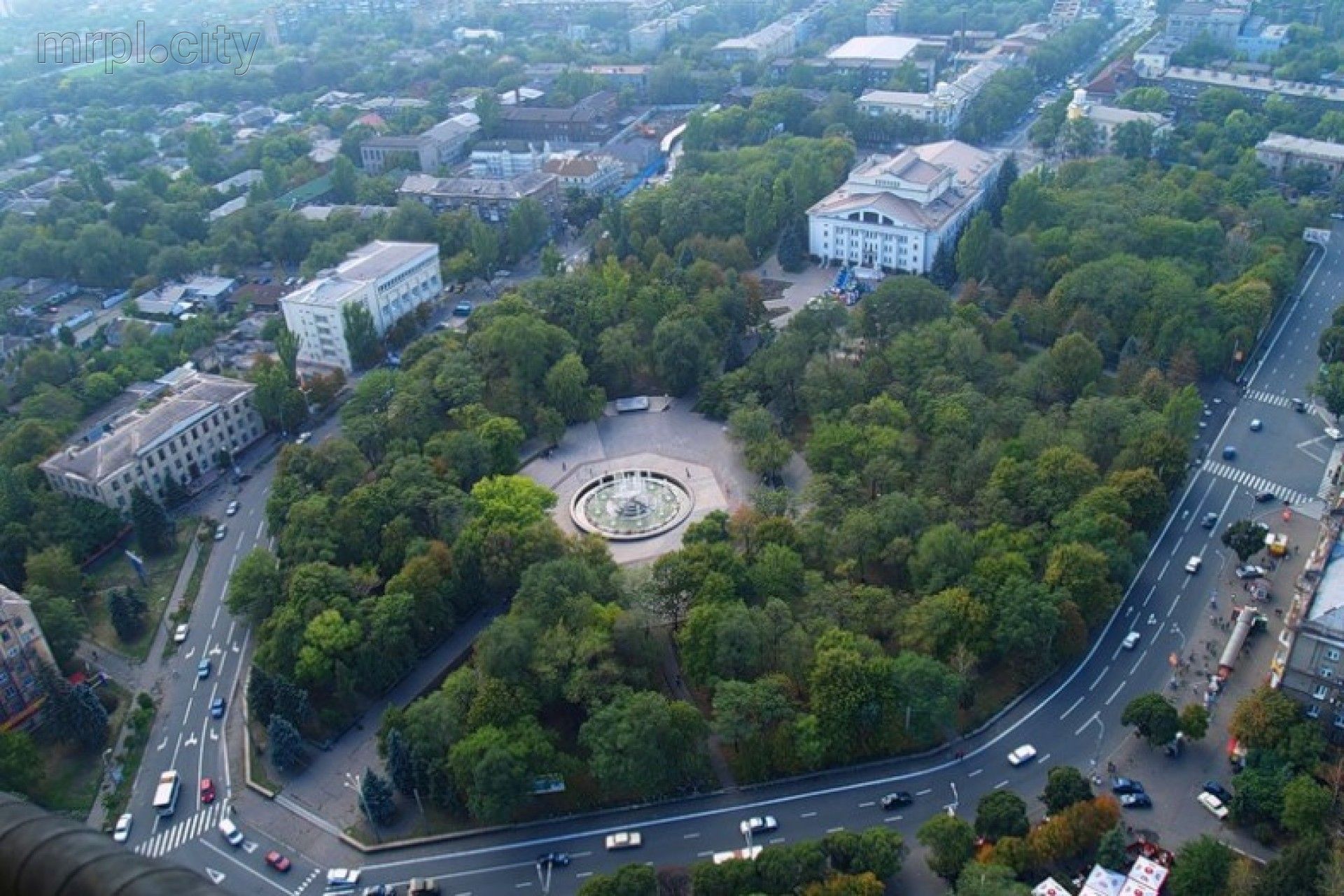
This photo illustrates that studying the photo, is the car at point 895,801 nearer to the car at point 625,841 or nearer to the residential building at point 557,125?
the car at point 625,841

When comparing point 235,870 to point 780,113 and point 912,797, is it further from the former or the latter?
point 780,113

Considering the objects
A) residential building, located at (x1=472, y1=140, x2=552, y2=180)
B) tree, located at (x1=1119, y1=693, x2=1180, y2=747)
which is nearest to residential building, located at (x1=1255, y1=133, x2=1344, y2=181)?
residential building, located at (x1=472, y1=140, x2=552, y2=180)

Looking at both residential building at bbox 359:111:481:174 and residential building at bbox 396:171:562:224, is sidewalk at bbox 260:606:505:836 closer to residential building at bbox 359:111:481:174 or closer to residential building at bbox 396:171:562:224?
residential building at bbox 396:171:562:224

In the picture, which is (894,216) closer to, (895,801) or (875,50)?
(895,801)

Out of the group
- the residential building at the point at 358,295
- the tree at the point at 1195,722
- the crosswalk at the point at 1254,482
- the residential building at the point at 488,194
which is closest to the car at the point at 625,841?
the tree at the point at 1195,722

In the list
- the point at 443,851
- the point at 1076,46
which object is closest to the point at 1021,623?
the point at 443,851

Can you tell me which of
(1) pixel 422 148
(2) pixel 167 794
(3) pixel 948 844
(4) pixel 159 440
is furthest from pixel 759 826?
(1) pixel 422 148
